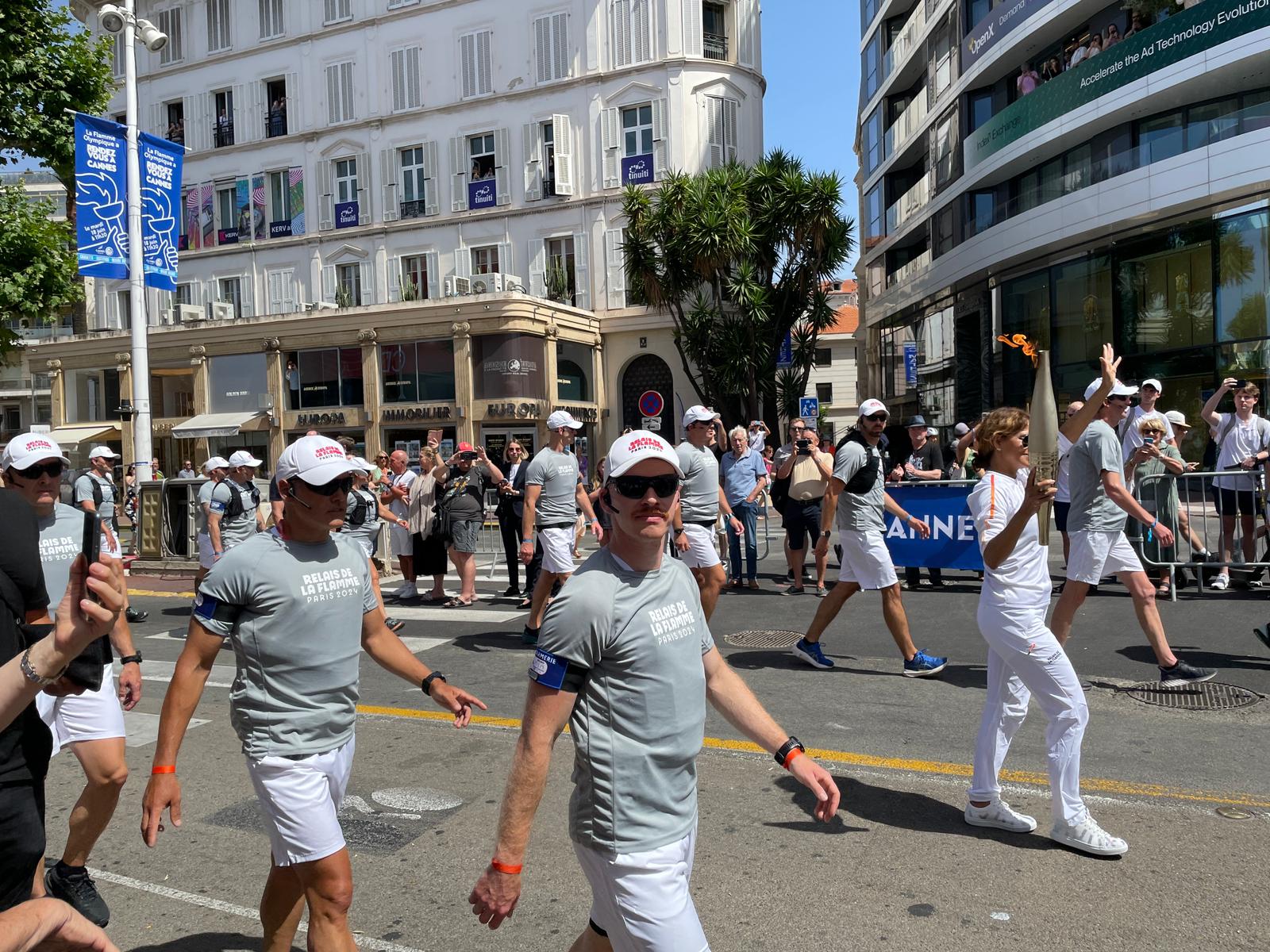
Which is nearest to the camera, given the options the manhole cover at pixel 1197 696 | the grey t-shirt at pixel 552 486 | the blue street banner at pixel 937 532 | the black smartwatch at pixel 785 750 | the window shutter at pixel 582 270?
the black smartwatch at pixel 785 750

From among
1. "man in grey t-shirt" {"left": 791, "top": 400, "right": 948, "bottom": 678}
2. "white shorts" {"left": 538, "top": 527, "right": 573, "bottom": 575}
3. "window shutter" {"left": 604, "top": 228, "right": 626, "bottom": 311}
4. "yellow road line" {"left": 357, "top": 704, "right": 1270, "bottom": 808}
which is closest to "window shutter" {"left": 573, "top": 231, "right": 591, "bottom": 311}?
"window shutter" {"left": 604, "top": 228, "right": 626, "bottom": 311}

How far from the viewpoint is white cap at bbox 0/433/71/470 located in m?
4.06

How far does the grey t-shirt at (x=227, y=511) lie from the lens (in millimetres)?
9326

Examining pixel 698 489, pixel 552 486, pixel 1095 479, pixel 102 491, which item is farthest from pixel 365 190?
pixel 1095 479

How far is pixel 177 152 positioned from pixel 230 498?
1067 centimetres

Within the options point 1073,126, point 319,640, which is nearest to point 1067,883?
point 319,640

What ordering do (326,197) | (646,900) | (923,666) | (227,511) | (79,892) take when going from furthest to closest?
1. (326,197)
2. (227,511)
3. (923,666)
4. (79,892)
5. (646,900)

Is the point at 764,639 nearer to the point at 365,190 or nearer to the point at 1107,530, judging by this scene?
the point at 1107,530

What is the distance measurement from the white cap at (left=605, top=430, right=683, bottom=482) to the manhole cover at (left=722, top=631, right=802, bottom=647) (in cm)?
611

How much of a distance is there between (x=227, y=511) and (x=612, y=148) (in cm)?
2721

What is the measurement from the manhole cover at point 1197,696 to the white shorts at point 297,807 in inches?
211

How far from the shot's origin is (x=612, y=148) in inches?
1339

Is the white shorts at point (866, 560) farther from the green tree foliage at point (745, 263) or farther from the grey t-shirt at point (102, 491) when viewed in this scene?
the green tree foliage at point (745, 263)

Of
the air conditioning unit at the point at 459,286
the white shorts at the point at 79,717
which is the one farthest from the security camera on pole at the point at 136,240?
the air conditioning unit at the point at 459,286
